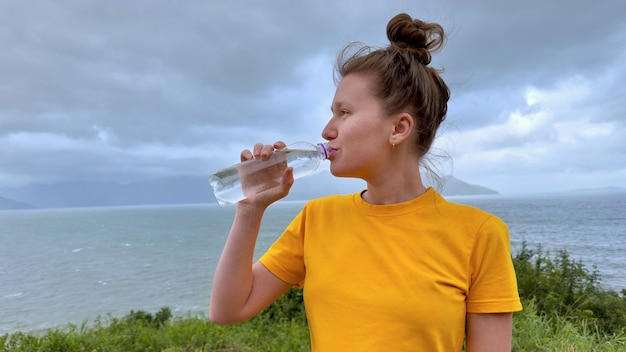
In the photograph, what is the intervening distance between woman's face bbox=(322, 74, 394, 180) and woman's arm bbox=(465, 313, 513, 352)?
0.61 meters

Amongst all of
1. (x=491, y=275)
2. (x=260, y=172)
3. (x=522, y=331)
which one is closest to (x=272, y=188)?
(x=260, y=172)

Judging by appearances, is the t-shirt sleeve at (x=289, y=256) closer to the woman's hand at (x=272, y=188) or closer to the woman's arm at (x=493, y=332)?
the woman's hand at (x=272, y=188)

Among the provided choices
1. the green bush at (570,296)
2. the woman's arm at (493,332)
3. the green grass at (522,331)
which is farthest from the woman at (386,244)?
the green bush at (570,296)

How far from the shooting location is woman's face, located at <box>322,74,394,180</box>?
55.7 inches

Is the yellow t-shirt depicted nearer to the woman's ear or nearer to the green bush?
the woman's ear

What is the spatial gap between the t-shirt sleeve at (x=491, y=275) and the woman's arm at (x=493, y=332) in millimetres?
35

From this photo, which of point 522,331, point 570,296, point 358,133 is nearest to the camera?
point 358,133

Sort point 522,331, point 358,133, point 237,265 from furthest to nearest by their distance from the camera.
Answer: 1. point 522,331
2. point 237,265
3. point 358,133

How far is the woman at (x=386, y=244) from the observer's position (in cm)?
128

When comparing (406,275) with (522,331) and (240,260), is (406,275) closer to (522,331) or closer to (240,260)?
(240,260)

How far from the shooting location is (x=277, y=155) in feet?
5.23

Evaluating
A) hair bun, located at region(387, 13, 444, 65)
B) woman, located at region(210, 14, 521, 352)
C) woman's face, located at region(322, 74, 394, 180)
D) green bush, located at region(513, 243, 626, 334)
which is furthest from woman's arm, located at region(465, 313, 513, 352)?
green bush, located at region(513, 243, 626, 334)

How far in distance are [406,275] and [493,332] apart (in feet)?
1.05

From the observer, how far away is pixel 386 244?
1407 mm
